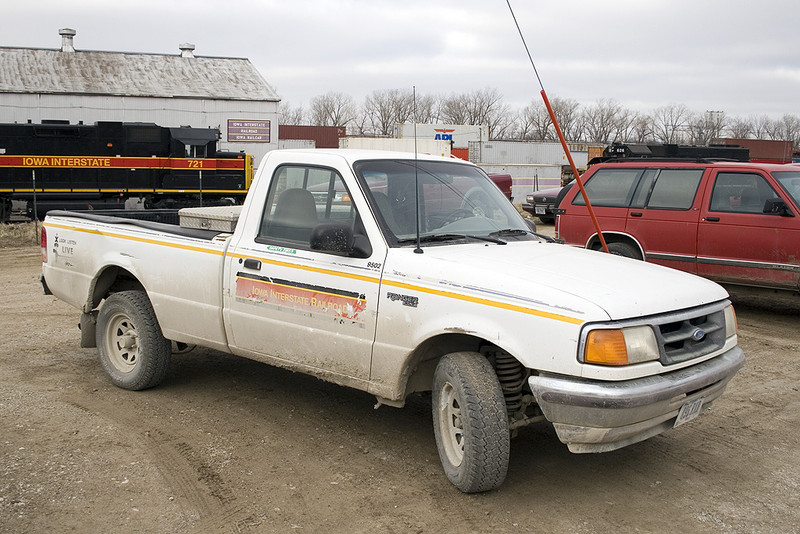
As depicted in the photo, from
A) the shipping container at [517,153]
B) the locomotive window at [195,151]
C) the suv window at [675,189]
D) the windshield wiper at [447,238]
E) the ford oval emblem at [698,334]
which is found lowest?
the ford oval emblem at [698,334]

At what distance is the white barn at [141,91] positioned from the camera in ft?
122

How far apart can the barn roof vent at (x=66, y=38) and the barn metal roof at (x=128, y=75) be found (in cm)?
29

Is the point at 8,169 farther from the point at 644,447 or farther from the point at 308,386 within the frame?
the point at 644,447

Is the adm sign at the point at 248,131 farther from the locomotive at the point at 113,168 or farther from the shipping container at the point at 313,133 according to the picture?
the shipping container at the point at 313,133

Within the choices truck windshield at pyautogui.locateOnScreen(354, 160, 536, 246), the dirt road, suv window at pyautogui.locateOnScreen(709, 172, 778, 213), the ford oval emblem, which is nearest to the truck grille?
the ford oval emblem

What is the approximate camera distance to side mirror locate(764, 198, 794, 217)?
346 inches

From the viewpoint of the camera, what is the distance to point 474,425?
4.02 m

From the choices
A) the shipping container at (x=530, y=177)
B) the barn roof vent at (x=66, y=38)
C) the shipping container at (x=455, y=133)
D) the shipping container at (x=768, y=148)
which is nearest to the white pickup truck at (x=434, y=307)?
the shipping container at (x=530, y=177)

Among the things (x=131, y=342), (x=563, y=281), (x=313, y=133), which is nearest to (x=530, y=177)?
(x=313, y=133)

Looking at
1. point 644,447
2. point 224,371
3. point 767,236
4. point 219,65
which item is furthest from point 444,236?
point 219,65

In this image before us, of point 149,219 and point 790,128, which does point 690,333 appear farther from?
point 790,128

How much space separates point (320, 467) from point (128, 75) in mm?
39510

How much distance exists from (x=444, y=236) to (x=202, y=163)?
72.8 ft

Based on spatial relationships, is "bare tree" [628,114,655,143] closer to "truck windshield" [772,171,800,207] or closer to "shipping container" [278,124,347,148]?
"shipping container" [278,124,347,148]
